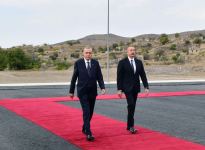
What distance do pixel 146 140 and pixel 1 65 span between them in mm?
57784

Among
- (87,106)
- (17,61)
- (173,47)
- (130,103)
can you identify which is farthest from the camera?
(173,47)

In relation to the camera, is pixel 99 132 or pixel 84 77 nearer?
pixel 84 77

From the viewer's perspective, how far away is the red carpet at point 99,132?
29.6 ft

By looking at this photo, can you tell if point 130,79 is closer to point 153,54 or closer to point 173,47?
point 153,54

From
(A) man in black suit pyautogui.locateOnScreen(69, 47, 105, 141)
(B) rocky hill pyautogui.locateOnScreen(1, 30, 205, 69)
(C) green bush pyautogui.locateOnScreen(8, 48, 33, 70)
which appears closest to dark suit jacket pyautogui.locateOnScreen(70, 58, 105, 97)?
(A) man in black suit pyautogui.locateOnScreen(69, 47, 105, 141)

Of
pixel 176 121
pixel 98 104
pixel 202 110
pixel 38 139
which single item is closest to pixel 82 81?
pixel 38 139

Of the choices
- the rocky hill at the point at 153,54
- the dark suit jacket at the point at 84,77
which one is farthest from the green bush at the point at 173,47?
the dark suit jacket at the point at 84,77

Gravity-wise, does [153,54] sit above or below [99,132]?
above

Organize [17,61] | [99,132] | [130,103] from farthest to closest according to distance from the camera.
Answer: [17,61]
[99,132]
[130,103]

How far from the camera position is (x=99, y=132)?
10.7m

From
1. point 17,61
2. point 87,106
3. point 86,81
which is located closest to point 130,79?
point 86,81

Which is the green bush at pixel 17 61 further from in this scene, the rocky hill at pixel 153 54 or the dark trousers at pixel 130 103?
the dark trousers at pixel 130 103

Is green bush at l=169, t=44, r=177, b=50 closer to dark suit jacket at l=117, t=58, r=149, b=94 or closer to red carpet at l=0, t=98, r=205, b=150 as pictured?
red carpet at l=0, t=98, r=205, b=150

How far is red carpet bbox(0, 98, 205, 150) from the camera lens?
9.03 metres
